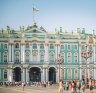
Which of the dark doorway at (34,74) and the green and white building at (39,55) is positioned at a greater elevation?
the green and white building at (39,55)

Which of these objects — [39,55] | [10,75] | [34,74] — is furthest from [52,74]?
[10,75]

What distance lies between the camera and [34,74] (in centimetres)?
5909

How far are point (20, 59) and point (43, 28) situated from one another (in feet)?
18.8

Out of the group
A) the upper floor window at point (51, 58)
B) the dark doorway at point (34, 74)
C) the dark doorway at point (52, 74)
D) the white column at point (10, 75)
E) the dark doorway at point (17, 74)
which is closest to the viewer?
the white column at point (10, 75)

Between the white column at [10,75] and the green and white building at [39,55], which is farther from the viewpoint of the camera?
the green and white building at [39,55]

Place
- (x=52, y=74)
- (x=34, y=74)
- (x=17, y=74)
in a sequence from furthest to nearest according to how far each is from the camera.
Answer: (x=52, y=74)
(x=34, y=74)
(x=17, y=74)

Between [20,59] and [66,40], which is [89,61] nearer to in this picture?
[66,40]

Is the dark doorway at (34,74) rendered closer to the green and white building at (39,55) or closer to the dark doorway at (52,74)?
the green and white building at (39,55)

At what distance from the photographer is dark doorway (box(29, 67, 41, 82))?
192 feet

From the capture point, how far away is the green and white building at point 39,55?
5703cm

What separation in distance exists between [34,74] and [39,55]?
3229mm

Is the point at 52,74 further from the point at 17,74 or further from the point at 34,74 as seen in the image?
the point at 17,74

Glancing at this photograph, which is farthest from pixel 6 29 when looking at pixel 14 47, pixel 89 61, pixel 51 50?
pixel 89 61

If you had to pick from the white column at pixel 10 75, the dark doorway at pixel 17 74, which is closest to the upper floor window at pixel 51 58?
the dark doorway at pixel 17 74
